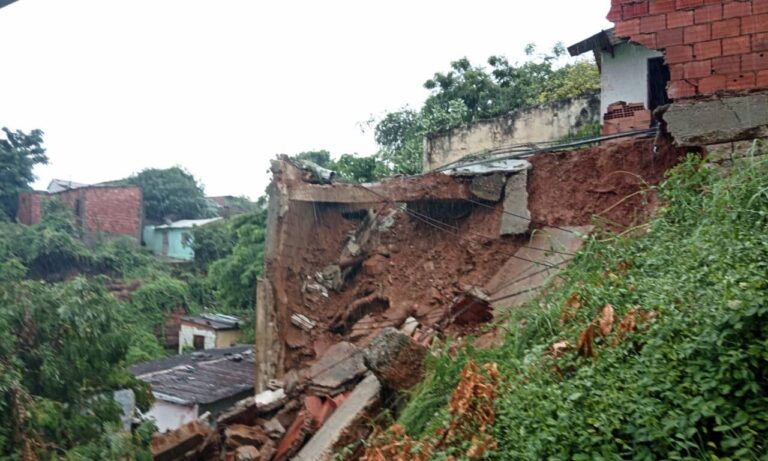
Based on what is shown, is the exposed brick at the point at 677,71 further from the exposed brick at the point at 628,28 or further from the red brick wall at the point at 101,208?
the red brick wall at the point at 101,208

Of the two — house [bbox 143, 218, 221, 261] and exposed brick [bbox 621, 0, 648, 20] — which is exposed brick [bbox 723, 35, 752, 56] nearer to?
exposed brick [bbox 621, 0, 648, 20]

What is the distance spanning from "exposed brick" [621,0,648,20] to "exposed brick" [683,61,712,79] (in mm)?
671

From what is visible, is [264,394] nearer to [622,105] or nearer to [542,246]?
[542,246]

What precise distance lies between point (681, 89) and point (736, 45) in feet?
1.91

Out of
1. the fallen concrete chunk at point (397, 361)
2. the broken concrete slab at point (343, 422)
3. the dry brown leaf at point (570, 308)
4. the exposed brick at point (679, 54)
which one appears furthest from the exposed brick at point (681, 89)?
the broken concrete slab at point (343, 422)

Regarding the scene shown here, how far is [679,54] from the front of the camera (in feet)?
19.6

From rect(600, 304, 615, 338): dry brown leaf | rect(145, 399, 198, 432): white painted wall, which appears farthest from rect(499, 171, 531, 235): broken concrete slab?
rect(145, 399, 198, 432): white painted wall

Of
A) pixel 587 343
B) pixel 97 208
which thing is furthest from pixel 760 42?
pixel 97 208

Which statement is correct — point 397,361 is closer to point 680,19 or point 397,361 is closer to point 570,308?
point 570,308

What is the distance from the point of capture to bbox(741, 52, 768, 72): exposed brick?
18.6ft

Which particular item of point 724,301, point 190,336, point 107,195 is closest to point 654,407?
point 724,301

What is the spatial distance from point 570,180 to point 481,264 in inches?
56.3

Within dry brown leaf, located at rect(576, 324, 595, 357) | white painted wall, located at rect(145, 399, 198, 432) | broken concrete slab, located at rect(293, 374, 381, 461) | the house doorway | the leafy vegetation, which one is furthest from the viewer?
white painted wall, located at rect(145, 399, 198, 432)

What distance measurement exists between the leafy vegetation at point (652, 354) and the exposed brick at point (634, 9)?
180 centimetres
